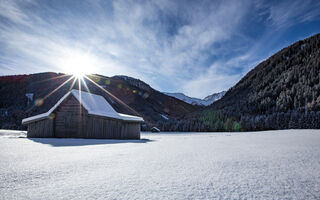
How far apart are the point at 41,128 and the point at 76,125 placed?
3.85m

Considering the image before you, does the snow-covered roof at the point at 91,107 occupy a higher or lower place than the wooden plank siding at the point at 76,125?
higher

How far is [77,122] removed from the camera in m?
15.2

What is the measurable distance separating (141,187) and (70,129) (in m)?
15.8

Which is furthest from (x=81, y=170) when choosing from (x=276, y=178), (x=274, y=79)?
(x=274, y=79)

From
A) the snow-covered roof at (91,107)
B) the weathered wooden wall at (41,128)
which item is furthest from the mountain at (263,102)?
the weathered wooden wall at (41,128)

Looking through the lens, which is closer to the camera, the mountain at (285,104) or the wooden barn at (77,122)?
the wooden barn at (77,122)

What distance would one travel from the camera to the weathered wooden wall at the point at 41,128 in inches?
600

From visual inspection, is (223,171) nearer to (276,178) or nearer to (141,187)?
(276,178)

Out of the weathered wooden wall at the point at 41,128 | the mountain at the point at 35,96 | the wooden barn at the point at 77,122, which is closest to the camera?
the wooden barn at the point at 77,122

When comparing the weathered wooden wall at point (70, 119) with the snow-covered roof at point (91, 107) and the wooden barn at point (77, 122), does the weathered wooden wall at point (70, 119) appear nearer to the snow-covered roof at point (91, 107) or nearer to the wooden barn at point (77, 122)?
the wooden barn at point (77, 122)

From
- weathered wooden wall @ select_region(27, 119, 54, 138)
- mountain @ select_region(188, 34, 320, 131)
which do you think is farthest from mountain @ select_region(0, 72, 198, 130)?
weathered wooden wall @ select_region(27, 119, 54, 138)

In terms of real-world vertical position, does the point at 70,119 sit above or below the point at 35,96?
below

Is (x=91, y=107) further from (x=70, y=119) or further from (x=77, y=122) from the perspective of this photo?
(x=70, y=119)

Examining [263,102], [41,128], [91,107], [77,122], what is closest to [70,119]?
[77,122]
